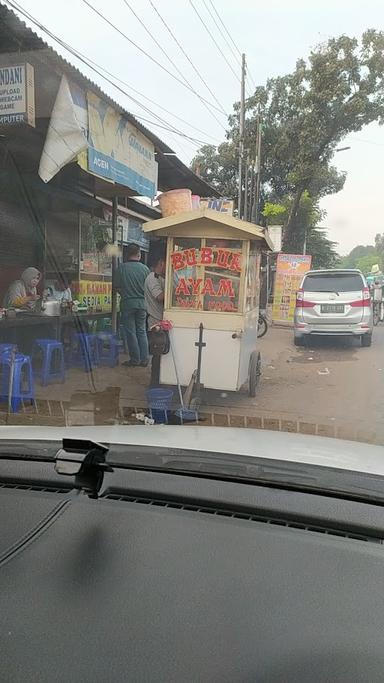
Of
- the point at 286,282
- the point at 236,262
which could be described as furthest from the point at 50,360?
the point at 286,282

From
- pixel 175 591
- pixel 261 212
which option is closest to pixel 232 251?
pixel 175 591

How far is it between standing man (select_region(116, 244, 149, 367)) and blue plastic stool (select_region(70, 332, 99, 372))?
503 millimetres

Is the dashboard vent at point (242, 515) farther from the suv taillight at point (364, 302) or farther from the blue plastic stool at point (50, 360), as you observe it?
the suv taillight at point (364, 302)

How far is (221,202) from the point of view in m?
11.0

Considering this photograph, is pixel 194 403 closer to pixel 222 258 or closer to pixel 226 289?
pixel 226 289

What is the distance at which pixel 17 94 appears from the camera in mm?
5496

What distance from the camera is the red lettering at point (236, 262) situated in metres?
6.65

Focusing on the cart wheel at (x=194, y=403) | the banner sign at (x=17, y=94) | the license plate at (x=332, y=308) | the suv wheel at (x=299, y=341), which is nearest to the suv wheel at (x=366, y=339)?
the license plate at (x=332, y=308)

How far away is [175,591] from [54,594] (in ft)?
1.00

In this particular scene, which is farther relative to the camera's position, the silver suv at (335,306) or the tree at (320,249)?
the tree at (320,249)

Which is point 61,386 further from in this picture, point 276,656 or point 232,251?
point 276,656

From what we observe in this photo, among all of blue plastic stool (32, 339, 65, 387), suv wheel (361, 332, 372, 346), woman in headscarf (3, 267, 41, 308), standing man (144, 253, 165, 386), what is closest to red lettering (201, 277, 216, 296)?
standing man (144, 253, 165, 386)

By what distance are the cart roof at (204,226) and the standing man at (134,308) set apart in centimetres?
216

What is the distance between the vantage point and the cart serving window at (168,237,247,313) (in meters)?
6.64
